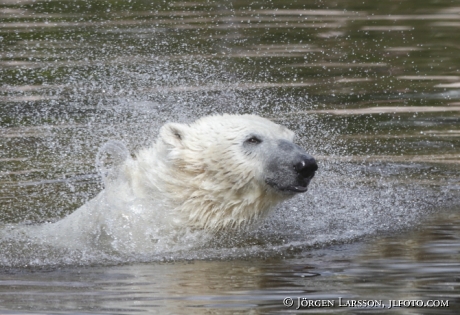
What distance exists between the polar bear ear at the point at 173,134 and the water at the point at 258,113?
25.8 inches

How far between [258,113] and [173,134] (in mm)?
3950

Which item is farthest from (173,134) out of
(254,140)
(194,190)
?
(254,140)

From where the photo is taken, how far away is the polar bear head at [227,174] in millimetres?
5684

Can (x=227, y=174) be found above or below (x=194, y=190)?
above

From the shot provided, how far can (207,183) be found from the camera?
18.8ft

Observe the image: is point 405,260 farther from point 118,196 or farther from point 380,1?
point 380,1

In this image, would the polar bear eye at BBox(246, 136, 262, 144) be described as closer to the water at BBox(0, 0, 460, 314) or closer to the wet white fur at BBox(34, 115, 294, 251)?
A: the wet white fur at BBox(34, 115, 294, 251)

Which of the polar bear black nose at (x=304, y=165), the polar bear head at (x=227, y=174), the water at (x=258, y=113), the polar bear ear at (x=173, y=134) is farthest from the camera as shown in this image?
the polar bear ear at (x=173, y=134)

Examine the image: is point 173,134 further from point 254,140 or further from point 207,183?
point 254,140

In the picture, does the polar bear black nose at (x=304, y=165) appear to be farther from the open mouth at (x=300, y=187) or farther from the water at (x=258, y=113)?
the water at (x=258, y=113)

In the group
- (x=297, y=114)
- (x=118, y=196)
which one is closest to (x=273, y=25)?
(x=297, y=114)

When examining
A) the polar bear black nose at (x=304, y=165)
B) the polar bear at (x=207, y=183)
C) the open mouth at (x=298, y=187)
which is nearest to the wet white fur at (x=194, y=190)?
the polar bear at (x=207, y=183)

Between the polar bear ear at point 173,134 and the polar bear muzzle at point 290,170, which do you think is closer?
the polar bear muzzle at point 290,170

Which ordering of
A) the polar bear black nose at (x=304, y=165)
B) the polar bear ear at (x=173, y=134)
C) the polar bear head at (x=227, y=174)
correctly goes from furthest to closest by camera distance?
the polar bear ear at (x=173, y=134)
the polar bear head at (x=227, y=174)
the polar bear black nose at (x=304, y=165)
